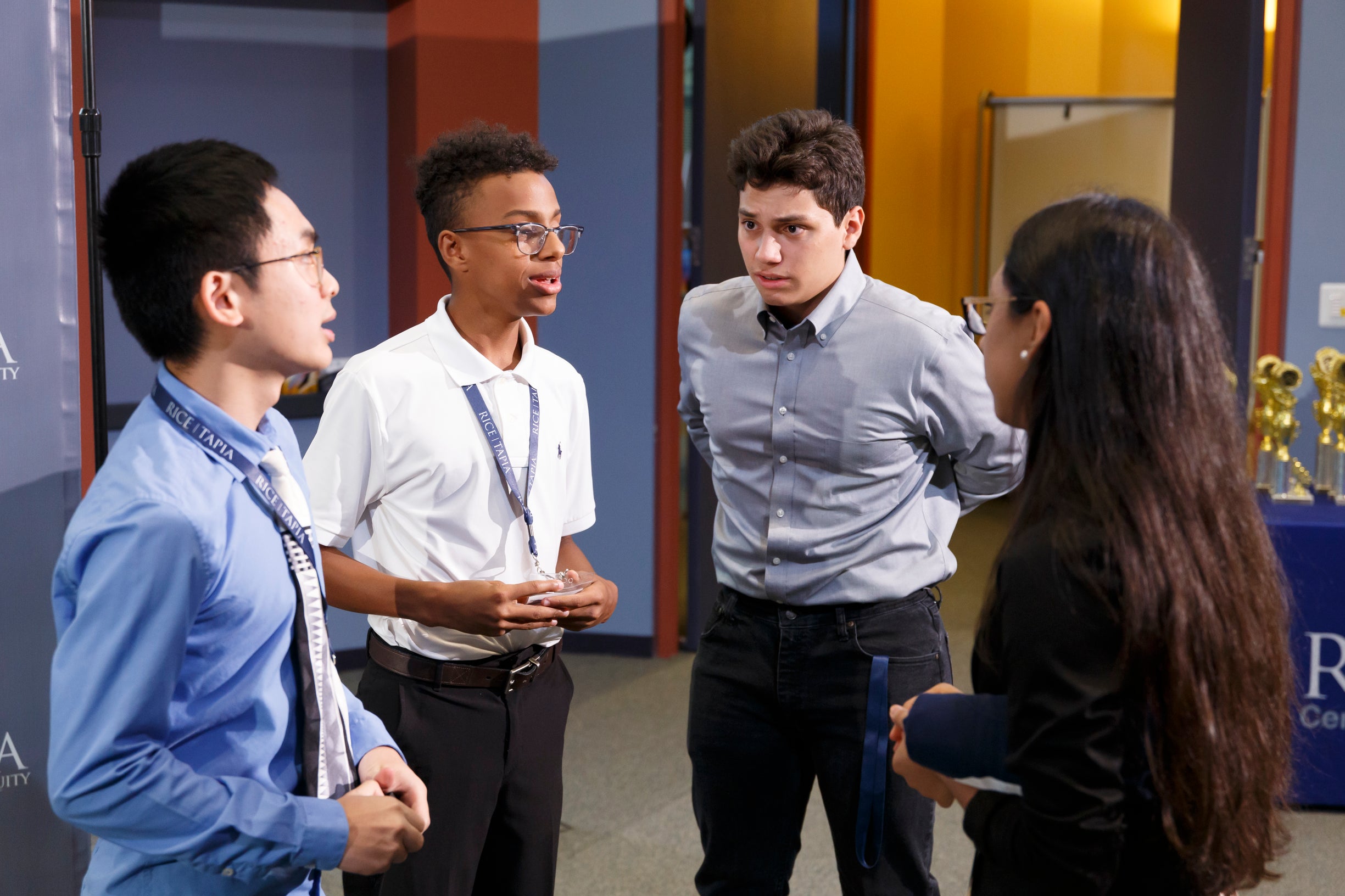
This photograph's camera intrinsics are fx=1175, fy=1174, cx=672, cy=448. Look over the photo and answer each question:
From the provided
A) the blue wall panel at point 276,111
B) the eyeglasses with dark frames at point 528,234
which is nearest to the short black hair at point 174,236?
the eyeglasses with dark frames at point 528,234

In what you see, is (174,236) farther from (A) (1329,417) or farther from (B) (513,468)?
(A) (1329,417)

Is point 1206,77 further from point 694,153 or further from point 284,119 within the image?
point 284,119

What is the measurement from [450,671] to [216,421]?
2.44ft

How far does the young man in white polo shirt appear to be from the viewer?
185cm

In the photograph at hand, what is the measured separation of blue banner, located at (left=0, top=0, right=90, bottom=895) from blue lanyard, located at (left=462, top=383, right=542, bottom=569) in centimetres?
87

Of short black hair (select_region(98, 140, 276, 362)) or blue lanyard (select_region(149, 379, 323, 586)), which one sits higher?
short black hair (select_region(98, 140, 276, 362))

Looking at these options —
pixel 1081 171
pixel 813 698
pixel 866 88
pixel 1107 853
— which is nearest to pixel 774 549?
pixel 813 698

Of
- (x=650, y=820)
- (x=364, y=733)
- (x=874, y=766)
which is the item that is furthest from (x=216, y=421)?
(x=650, y=820)

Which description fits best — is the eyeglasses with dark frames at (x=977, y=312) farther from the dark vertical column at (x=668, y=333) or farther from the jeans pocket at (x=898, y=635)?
the dark vertical column at (x=668, y=333)

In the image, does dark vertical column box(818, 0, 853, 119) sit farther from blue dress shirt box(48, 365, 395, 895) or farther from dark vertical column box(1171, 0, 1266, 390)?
blue dress shirt box(48, 365, 395, 895)

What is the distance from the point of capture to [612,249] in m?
4.64

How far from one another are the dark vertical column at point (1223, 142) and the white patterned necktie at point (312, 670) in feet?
11.7

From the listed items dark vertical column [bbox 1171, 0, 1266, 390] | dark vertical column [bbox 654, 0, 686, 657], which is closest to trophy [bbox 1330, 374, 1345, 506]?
dark vertical column [bbox 1171, 0, 1266, 390]

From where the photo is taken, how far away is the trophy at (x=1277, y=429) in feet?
12.4
